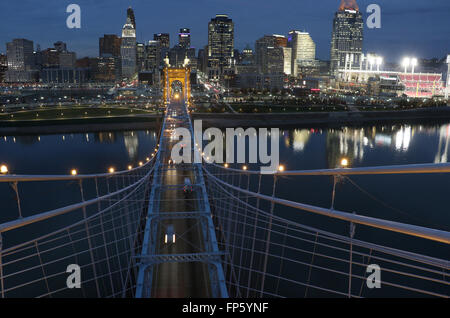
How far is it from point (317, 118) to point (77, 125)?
14200 millimetres

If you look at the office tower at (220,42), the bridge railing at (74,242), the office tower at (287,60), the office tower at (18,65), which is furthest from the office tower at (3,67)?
the bridge railing at (74,242)

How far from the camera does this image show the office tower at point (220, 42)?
74688 millimetres

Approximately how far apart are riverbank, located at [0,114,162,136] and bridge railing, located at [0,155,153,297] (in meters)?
10.7

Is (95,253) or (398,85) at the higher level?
(398,85)

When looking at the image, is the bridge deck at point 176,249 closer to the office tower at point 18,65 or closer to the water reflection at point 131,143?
the water reflection at point 131,143

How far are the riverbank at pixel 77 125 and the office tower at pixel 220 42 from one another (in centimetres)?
5528

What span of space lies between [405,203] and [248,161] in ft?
17.1

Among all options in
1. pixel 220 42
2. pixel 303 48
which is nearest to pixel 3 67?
pixel 220 42

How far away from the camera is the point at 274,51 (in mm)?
63562

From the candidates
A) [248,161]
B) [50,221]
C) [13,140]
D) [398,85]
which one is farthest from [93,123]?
[398,85]

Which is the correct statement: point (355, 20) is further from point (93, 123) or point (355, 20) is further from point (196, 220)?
point (196, 220)

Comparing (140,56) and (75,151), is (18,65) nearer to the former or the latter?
(140,56)

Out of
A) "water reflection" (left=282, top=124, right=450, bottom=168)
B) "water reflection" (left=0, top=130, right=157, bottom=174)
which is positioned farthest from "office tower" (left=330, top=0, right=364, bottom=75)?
"water reflection" (left=0, top=130, right=157, bottom=174)

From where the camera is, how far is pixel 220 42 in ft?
247
